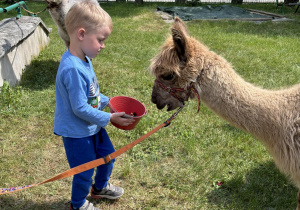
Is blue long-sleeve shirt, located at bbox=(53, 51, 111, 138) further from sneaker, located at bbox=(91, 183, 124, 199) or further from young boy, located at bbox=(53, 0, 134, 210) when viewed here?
sneaker, located at bbox=(91, 183, 124, 199)

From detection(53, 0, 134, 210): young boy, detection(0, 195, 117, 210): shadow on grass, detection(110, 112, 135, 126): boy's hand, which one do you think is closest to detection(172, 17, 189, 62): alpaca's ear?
detection(53, 0, 134, 210): young boy

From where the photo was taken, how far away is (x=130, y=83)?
495 cm

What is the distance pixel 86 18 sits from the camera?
1.83 m

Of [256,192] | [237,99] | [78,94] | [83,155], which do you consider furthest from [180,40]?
[256,192]

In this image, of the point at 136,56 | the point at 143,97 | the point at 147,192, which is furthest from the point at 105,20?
the point at 136,56

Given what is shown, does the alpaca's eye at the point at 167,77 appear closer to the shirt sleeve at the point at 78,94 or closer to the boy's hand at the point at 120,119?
the boy's hand at the point at 120,119

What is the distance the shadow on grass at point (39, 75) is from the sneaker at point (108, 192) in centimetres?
264

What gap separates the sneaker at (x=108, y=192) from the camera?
2582 mm

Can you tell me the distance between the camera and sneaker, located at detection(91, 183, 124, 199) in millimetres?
2582

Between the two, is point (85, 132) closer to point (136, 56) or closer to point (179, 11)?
point (136, 56)

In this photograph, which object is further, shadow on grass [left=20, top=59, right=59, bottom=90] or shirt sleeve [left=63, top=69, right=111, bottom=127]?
shadow on grass [left=20, top=59, right=59, bottom=90]

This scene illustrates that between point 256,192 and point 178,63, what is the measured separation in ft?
5.24

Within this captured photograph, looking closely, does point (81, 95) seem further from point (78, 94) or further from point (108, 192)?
point (108, 192)

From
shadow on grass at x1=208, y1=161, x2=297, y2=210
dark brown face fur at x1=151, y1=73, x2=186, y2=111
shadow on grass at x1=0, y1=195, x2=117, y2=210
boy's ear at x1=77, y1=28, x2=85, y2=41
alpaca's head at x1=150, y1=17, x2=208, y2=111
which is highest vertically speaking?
boy's ear at x1=77, y1=28, x2=85, y2=41
